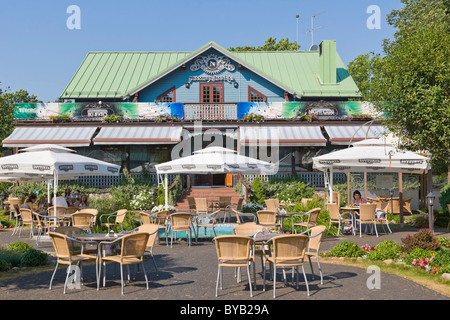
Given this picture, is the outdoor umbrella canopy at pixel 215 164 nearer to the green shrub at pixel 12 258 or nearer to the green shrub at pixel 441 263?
the green shrub at pixel 12 258

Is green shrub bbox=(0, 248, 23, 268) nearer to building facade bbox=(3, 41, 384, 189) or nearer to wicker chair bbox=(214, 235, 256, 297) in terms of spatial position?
wicker chair bbox=(214, 235, 256, 297)

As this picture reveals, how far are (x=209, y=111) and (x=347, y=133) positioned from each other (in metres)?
7.02

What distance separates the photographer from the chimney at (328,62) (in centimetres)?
2775

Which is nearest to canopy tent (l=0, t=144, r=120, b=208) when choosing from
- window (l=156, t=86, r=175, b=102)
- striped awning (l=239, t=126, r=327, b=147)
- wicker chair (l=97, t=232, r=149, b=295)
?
wicker chair (l=97, t=232, r=149, b=295)

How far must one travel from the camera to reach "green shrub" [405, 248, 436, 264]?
960cm

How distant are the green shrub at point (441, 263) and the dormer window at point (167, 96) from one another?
64.7ft

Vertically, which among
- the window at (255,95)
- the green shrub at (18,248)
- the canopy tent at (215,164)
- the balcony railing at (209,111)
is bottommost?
the green shrub at (18,248)

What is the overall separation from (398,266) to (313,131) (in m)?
14.3

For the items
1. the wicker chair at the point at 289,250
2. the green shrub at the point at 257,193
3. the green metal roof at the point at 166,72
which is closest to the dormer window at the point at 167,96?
the green metal roof at the point at 166,72

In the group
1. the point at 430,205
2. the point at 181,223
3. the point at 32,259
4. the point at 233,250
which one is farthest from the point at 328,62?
the point at 233,250

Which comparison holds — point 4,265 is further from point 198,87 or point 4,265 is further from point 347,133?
point 198,87

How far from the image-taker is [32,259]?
9.83 metres
